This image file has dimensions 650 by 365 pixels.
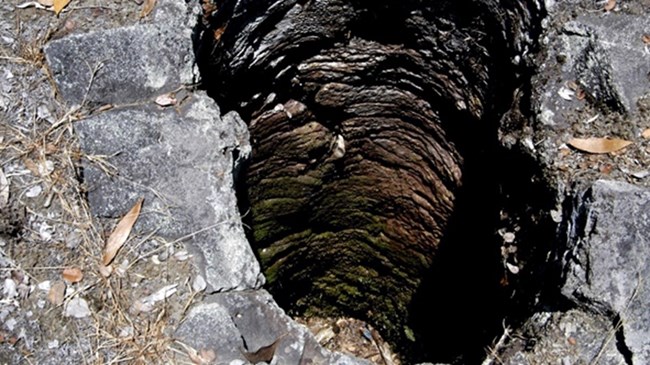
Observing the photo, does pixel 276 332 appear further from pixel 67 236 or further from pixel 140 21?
pixel 140 21

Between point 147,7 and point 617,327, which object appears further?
point 147,7

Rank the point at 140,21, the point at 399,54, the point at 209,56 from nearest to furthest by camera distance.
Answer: the point at 140,21, the point at 209,56, the point at 399,54

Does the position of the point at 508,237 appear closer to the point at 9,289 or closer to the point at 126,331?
the point at 126,331

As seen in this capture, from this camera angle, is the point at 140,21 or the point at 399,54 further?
the point at 399,54

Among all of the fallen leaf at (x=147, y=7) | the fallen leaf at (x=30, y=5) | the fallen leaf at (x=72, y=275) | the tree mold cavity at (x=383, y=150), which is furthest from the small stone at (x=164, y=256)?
the fallen leaf at (x=30, y=5)

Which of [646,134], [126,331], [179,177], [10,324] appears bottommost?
[10,324]

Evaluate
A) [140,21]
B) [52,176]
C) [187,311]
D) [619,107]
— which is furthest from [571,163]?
[52,176]

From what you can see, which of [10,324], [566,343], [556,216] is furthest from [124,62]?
[566,343]

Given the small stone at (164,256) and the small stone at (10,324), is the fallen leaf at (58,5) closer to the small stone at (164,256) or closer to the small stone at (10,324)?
the small stone at (164,256)
